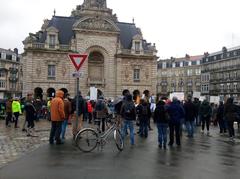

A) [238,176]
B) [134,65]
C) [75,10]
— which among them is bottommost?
[238,176]

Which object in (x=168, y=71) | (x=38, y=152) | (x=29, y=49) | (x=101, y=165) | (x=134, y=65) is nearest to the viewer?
(x=101, y=165)

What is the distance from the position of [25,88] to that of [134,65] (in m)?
15.2

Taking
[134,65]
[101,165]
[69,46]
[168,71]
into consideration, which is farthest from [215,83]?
[101,165]

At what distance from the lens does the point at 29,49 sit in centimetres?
5172

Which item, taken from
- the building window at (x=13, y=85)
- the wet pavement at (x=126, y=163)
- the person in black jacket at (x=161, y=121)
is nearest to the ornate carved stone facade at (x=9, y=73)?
the building window at (x=13, y=85)

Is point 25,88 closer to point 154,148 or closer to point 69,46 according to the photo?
point 69,46

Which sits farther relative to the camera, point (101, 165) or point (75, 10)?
point (75, 10)

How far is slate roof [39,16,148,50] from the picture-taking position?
2147 inches

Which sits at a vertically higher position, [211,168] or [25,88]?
[25,88]

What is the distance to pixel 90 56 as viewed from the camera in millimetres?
55125

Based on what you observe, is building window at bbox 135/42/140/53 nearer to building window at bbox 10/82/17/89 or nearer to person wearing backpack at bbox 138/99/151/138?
person wearing backpack at bbox 138/99/151/138

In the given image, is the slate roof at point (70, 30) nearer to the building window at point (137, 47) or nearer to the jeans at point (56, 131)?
the building window at point (137, 47)

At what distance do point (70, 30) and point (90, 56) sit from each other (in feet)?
15.0

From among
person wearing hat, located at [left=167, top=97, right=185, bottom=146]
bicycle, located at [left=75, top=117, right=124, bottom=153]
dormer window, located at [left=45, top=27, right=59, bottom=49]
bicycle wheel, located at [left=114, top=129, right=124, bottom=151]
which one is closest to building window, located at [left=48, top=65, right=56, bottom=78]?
dormer window, located at [left=45, top=27, right=59, bottom=49]
